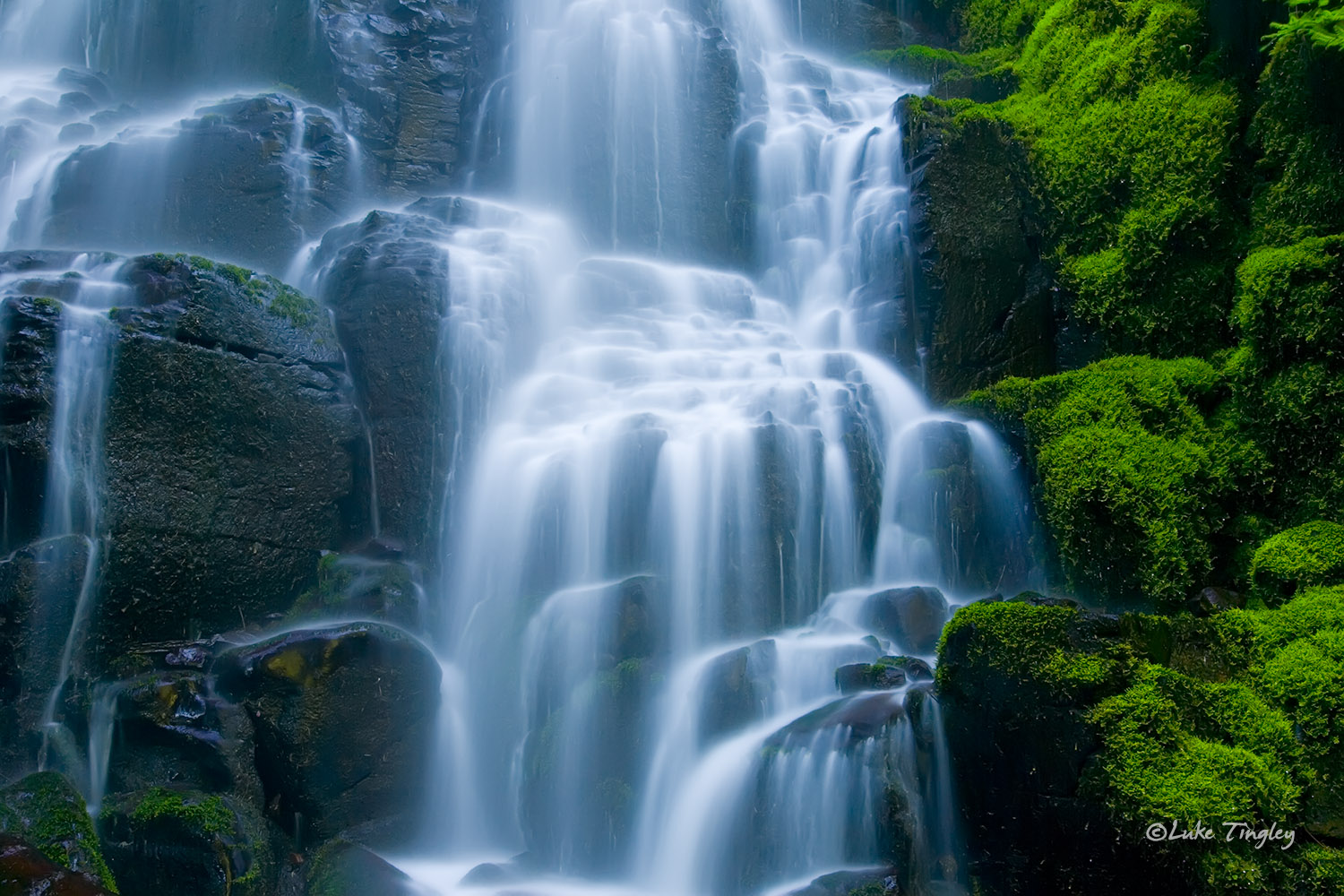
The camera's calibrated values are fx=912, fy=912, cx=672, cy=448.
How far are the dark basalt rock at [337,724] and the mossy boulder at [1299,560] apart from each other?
7292 millimetres

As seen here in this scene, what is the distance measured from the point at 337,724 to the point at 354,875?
1474mm

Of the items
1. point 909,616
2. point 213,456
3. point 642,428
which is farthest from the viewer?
point 642,428

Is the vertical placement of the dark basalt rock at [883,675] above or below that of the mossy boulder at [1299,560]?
below

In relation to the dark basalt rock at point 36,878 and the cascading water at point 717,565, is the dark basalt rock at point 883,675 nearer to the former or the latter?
the cascading water at point 717,565

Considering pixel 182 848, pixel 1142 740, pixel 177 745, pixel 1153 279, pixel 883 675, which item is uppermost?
pixel 1153 279

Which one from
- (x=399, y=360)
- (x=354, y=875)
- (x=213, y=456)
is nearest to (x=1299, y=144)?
(x=399, y=360)

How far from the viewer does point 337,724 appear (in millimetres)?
8195

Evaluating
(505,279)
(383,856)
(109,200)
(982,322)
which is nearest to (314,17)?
(109,200)

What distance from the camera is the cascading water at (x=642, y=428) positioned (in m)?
7.56

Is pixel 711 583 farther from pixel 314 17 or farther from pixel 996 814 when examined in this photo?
pixel 314 17

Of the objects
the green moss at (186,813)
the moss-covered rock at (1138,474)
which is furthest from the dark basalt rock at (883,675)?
the green moss at (186,813)

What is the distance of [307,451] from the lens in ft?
34.2

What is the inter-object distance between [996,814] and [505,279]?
9336mm

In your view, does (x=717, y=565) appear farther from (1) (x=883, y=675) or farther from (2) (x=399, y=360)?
(2) (x=399, y=360)
